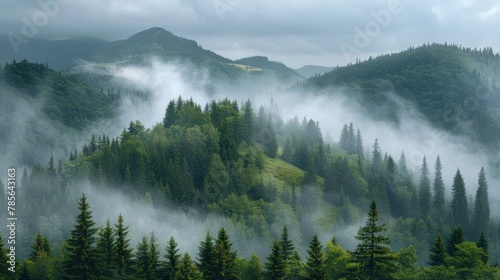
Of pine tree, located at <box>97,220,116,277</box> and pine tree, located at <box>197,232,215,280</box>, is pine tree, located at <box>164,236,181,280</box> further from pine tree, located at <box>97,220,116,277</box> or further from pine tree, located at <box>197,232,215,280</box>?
pine tree, located at <box>97,220,116,277</box>

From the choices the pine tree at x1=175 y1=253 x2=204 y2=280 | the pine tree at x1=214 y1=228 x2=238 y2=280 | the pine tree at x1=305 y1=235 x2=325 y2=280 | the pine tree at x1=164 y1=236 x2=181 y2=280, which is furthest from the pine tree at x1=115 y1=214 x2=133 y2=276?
the pine tree at x1=305 y1=235 x2=325 y2=280

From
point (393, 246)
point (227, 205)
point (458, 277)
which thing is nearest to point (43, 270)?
point (458, 277)

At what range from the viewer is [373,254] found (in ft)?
225

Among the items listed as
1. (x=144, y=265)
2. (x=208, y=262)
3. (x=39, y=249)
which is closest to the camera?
(x=208, y=262)

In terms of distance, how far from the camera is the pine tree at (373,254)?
67500mm

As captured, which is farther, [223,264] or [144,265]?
[144,265]

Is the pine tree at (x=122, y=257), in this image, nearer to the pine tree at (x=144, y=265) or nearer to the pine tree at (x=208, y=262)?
the pine tree at (x=144, y=265)

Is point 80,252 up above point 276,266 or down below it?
above

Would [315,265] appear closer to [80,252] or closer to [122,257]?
[122,257]

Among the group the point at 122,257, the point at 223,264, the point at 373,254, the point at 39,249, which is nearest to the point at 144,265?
the point at 122,257

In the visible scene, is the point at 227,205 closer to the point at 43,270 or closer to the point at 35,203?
the point at 35,203

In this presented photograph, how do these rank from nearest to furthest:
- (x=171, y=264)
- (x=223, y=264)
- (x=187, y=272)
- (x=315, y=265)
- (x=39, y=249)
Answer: (x=315, y=265)
(x=187, y=272)
(x=223, y=264)
(x=171, y=264)
(x=39, y=249)

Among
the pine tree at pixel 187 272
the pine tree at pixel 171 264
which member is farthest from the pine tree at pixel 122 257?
the pine tree at pixel 187 272

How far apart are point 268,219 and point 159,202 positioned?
30.3 meters
